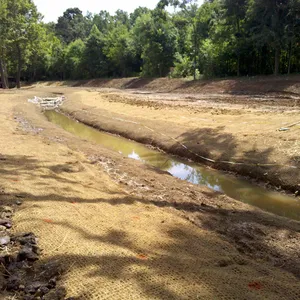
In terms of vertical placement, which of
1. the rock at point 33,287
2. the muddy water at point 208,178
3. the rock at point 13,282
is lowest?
the muddy water at point 208,178

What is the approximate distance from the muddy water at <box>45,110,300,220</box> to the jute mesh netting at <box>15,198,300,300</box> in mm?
3260

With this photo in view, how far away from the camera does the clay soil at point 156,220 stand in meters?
3.68

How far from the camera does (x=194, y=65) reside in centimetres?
3741

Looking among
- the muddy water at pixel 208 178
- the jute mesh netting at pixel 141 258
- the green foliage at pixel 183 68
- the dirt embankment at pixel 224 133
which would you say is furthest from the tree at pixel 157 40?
the jute mesh netting at pixel 141 258

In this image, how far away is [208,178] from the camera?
34.6 ft

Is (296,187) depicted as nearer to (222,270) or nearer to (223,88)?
(222,270)

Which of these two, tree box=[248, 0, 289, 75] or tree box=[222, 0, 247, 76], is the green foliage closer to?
tree box=[222, 0, 247, 76]

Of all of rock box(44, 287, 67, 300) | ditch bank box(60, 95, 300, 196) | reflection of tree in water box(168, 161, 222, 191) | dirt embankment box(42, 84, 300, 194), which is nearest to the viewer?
rock box(44, 287, 67, 300)

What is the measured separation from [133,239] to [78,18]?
103570 mm

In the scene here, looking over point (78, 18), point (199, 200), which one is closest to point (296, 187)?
point (199, 200)

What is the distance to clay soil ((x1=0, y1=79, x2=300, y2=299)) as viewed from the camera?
3.68 meters

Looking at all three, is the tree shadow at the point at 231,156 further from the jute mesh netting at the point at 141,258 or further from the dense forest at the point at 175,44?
the dense forest at the point at 175,44

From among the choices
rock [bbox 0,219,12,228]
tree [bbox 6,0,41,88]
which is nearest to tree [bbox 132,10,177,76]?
tree [bbox 6,0,41,88]

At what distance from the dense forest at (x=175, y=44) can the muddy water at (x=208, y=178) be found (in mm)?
18236
